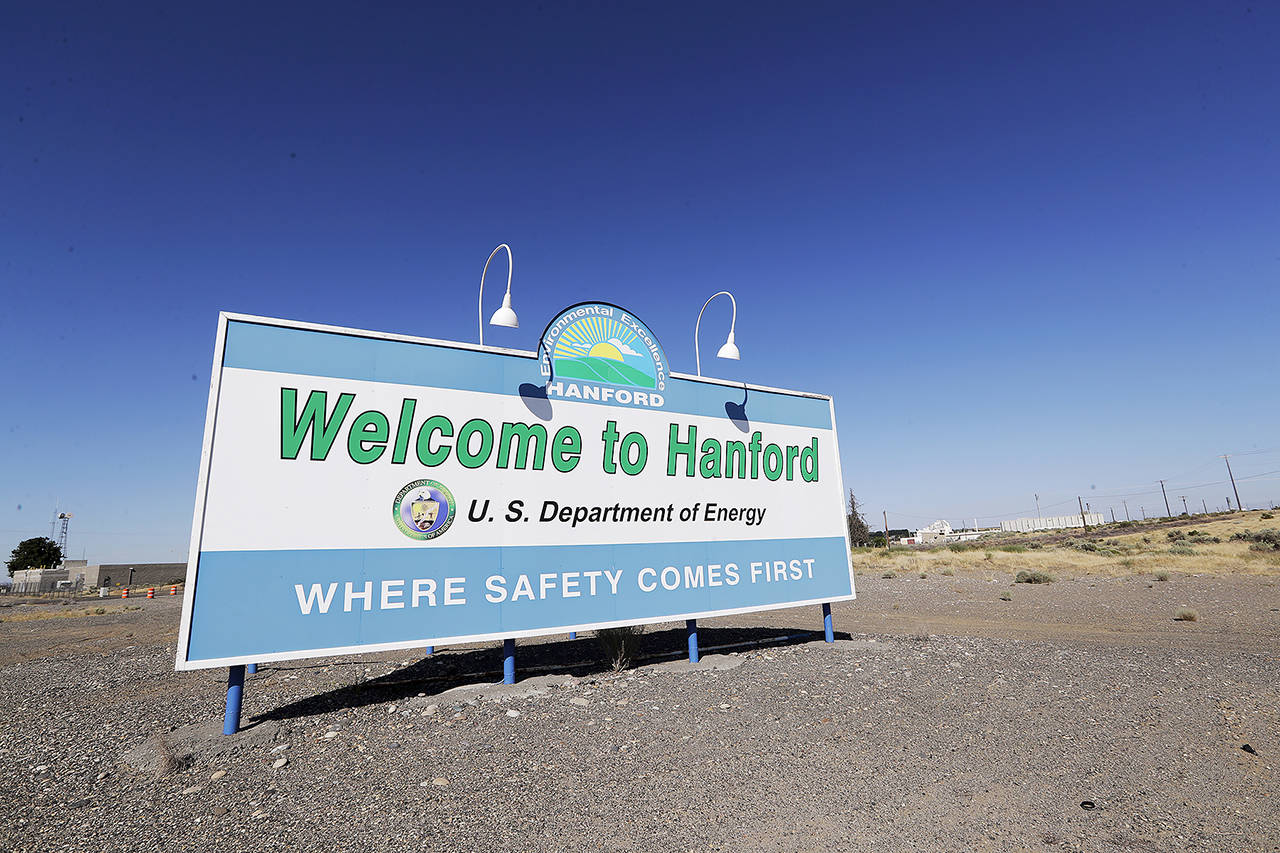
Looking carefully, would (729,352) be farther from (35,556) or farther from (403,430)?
(35,556)

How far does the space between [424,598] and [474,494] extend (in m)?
1.46

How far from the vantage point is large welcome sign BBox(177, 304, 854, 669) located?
6.41 meters

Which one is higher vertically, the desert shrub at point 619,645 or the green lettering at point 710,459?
the green lettering at point 710,459

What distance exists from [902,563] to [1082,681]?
33372mm

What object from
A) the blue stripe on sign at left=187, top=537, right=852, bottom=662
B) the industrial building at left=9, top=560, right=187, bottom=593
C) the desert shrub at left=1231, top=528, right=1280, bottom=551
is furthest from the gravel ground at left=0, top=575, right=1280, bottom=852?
the industrial building at left=9, top=560, right=187, bottom=593

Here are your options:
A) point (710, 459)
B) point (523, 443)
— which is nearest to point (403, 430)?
point (523, 443)

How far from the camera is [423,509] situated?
7.30 meters

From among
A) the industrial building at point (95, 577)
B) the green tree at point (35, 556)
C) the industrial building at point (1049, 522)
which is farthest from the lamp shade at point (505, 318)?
the industrial building at point (1049, 522)

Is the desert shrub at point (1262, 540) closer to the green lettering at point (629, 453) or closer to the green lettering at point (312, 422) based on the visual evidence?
the green lettering at point (629, 453)

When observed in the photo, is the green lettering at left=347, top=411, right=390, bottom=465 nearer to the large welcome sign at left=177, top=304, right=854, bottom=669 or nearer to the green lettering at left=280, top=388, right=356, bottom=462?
the large welcome sign at left=177, top=304, right=854, bottom=669

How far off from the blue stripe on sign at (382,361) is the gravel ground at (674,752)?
4.11 m

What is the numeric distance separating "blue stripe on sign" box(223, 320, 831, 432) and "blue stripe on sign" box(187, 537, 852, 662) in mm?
2220

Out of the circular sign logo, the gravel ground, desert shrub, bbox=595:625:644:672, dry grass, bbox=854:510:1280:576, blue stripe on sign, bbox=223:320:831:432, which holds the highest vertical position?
blue stripe on sign, bbox=223:320:831:432

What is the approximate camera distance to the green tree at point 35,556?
65.1 m
